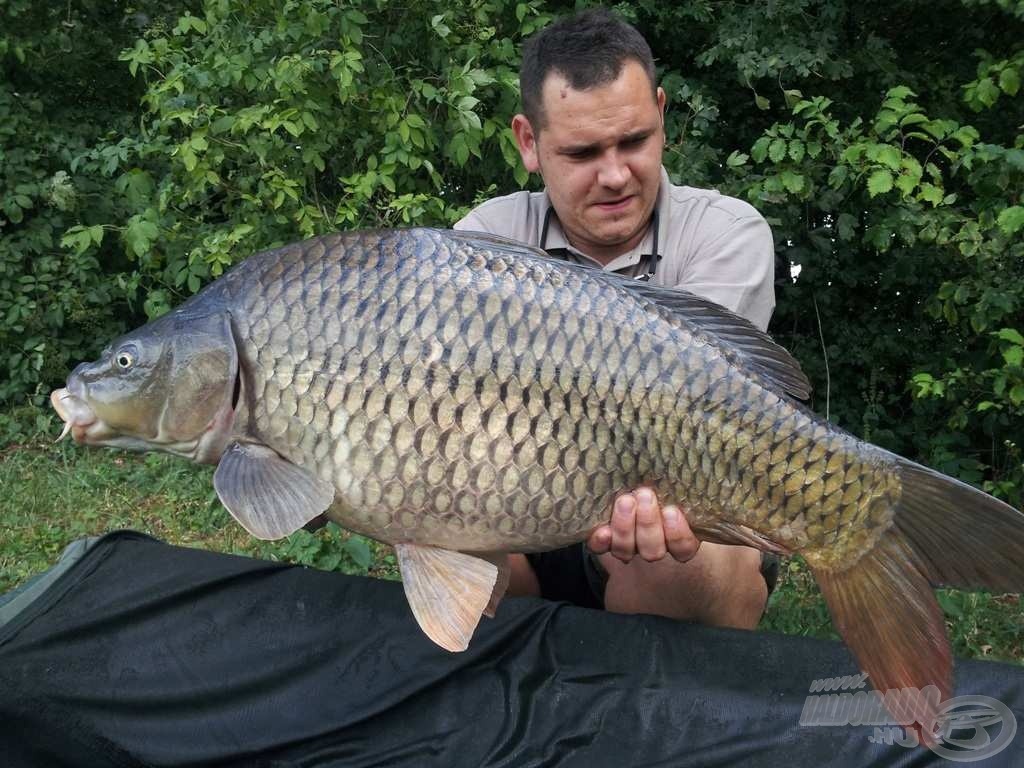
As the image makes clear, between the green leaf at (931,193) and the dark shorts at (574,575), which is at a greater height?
the green leaf at (931,193)

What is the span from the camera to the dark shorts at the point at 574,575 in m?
1.97

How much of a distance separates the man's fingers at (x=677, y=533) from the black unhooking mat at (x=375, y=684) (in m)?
0.34

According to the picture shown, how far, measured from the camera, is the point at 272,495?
4.27 ft

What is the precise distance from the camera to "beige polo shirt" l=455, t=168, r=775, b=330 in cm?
177

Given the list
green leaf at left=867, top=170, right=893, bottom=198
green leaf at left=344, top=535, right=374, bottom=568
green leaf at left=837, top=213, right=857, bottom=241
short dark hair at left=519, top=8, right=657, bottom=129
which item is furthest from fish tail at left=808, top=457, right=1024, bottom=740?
green leaf at left=837, top=213, right=857, bottom=241

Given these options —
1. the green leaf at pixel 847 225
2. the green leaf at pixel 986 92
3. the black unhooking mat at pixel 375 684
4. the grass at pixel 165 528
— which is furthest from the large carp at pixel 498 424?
the green leaf at pixel 847 225

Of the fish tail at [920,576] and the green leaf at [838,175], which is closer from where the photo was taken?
the fish tail at [920,576]

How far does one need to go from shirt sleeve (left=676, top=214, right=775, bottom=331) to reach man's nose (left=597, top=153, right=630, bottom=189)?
0.20 meters

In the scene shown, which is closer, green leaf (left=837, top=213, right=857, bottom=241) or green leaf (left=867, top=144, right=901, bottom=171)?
green leaf (left=867, top=144, right=901, bottom=171)

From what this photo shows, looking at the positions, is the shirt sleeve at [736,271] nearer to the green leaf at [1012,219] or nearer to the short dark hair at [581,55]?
the short dark hair at [581,55]

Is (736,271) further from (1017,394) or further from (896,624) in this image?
(1017,394)

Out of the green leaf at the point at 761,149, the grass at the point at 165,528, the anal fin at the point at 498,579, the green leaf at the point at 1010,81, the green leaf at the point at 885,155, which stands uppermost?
the green leaf at the point at 1010,81

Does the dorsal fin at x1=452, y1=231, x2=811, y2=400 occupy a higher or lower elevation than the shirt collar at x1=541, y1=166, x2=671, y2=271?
higher

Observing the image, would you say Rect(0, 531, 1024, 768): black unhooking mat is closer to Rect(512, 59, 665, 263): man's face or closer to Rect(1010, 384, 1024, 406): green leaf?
Rect(512, 59, 665, 263): man's face
